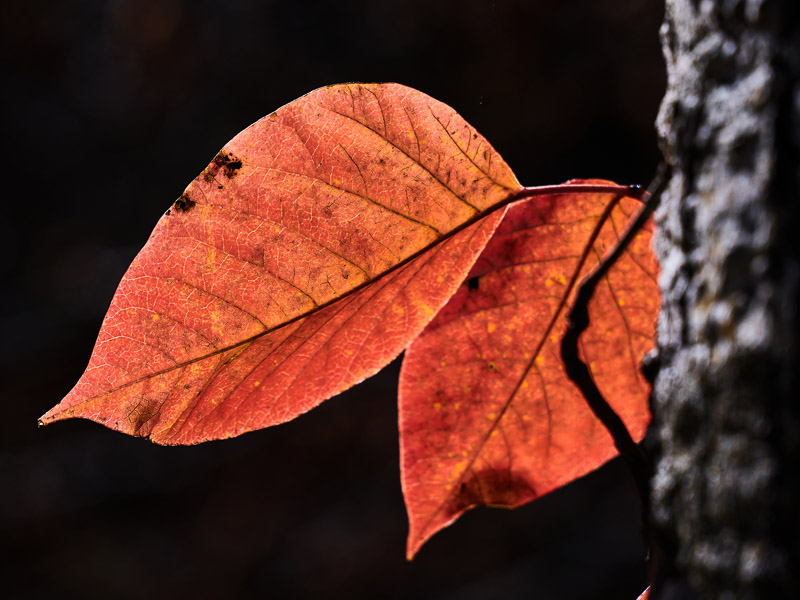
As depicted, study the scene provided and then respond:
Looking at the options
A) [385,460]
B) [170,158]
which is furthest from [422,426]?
[170,158]

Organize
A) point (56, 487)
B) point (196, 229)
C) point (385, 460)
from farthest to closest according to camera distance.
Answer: point (385, 460) → point (56, 487) → point (196, 229)

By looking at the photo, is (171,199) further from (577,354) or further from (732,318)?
(732,318)

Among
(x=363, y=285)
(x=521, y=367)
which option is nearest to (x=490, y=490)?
(x=521, y=367)

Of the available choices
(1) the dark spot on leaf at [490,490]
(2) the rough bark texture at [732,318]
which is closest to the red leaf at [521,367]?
(1) the dark spot on leaf at [490,490]

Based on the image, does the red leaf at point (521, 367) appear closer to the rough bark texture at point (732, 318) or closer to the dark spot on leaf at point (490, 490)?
the dark spot on leaf at point (490, 490)

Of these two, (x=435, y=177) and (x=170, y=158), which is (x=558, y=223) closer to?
(x=435, y=177)
